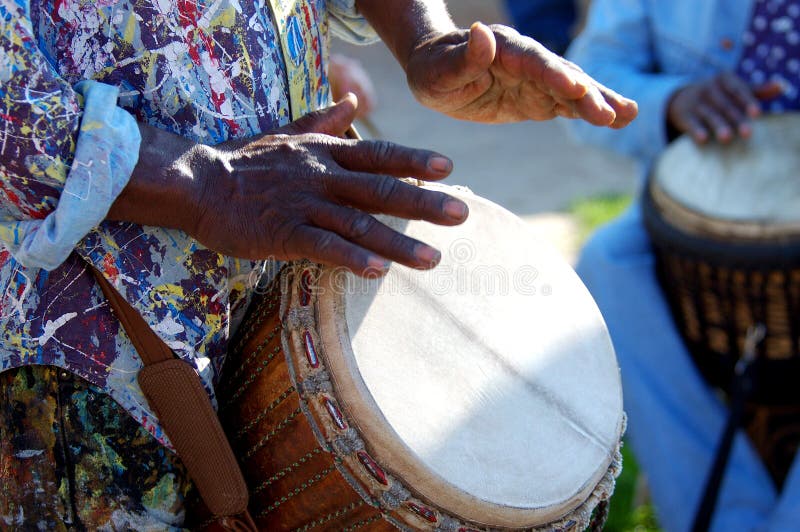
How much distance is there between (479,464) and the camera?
1199mm

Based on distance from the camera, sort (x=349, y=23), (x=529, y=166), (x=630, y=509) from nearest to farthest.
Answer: (x=349, y=23)
(x=630, y=509)
(x=529, y=166)

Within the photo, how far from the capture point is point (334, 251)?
108 centimetres

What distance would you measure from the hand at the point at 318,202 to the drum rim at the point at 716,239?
1.35 meters

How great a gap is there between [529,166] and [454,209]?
4034mm

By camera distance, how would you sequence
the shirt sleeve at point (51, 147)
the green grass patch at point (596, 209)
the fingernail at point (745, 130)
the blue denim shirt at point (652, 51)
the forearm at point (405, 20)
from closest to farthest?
the shirt sleeve at point (51, 147) → the forearm at point (405, 20) → the fingernail at point (745, 130) → the blue denim shirt at point (652, 51) → the green grass patch at point (596, 209)

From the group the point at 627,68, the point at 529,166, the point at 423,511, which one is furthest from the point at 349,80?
the point at 529,166

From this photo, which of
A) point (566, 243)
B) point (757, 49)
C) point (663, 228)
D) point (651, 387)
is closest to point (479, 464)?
point (663, 228)

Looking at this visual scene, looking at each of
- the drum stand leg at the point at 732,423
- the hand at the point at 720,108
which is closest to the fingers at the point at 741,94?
the hand at the point at 720,108

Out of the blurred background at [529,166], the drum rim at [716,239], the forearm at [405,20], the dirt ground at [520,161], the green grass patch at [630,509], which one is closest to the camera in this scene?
the forearm at [405,20]

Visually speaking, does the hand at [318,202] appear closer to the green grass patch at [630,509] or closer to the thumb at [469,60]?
the thumb at [469,60]

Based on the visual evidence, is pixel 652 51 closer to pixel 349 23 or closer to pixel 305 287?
pixel 349 23

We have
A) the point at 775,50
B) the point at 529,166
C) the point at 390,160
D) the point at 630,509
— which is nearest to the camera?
the point at 390,160

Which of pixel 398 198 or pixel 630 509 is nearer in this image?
pixel 398 198

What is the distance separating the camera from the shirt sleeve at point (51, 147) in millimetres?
1037
